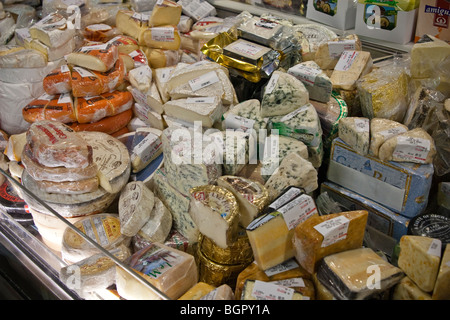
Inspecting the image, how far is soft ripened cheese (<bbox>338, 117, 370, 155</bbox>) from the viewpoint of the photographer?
1842 millimetres

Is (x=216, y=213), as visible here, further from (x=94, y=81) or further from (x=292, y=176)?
(x=94, y=81)

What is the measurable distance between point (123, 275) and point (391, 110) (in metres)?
1.44

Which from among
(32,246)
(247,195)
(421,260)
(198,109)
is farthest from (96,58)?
(421,260)

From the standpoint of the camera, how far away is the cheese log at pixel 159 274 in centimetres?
141

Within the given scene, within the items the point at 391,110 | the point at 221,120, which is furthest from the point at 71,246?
the point at 391,110

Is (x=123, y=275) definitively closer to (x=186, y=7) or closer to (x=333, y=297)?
(x=333, y=297)

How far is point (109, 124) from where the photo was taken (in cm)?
238

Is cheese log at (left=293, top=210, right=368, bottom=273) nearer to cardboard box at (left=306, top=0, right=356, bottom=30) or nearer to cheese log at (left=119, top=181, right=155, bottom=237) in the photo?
cheese log at (left=119, top=181, right=155, bottom=237)

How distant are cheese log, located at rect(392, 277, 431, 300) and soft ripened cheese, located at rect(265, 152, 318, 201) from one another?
0.52 metres

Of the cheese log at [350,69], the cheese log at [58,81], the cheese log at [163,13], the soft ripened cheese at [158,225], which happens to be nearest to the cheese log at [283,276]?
the soft ripened cheese at [158,225]

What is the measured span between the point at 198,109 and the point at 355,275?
109 cm

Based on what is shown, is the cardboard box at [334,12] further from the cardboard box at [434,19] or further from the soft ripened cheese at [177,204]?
the soft ripened cheese at [177,204]

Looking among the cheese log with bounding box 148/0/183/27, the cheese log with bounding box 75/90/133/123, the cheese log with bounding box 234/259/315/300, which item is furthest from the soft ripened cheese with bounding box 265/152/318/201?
the cheese log with bounding box 148/0/183/27

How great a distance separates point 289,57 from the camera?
256cm
